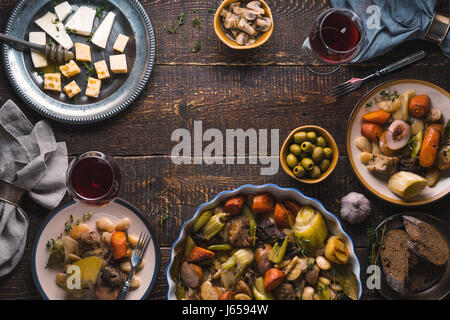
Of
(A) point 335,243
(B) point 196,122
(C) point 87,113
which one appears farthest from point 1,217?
(A) point 335,243

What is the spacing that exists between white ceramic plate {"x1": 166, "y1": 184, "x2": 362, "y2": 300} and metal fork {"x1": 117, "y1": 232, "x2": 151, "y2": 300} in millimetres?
155

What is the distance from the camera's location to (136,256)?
1653 millimetres

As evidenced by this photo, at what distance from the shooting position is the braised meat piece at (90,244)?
5.40ft

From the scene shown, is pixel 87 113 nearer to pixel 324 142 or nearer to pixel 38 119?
pixel 38 119

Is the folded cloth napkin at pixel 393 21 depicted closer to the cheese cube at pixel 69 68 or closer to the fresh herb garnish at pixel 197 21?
the fresh herb garnish at pixel 197 21

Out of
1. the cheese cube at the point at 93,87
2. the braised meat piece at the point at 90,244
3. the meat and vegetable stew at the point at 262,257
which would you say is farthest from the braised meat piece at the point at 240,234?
the cheese cube at the point at 93,87

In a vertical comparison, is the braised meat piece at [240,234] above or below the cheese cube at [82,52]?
below

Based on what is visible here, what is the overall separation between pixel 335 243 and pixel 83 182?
966 millimetres

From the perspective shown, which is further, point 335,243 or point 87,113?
point 87,113

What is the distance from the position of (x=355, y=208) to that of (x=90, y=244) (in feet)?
3.50

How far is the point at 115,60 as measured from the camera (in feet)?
5.72

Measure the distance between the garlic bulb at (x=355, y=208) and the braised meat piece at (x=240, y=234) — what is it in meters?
0.42

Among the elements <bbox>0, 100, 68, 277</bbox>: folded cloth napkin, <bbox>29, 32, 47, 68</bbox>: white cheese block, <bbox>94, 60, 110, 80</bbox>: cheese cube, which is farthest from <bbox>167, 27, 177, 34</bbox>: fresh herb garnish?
<bbox>0, 100, 68, 277</bbox>: folded cloth napkin

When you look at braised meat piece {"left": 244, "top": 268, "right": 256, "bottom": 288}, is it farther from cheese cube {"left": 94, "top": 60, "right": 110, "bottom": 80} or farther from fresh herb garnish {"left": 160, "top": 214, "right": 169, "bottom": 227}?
cheese cube {"left": 94, "top": 60, "right": 110, "bottom": 80}
